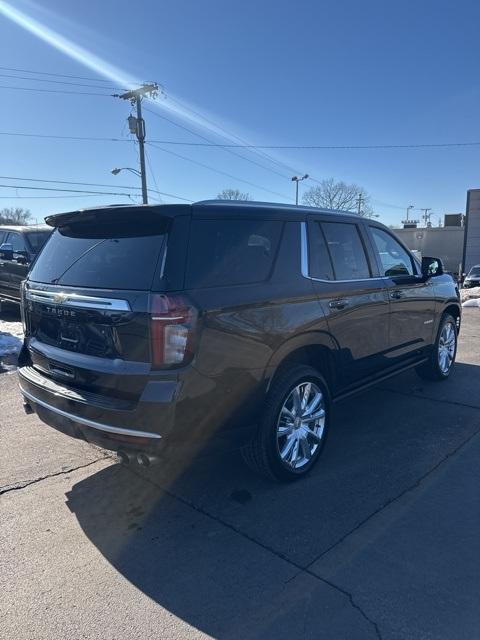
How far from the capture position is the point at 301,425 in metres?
3.55

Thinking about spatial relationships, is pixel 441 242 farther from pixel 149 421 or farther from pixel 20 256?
pixel 149 421

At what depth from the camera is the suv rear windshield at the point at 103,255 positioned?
277cm

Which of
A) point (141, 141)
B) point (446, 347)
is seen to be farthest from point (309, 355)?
point (141, 141)

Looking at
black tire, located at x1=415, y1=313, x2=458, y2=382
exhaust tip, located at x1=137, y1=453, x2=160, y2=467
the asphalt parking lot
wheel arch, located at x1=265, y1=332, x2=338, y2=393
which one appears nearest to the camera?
the asphalt parking lot

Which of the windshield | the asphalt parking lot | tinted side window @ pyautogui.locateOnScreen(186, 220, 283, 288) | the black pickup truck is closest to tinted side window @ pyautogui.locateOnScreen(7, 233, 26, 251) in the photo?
the black pickup truck

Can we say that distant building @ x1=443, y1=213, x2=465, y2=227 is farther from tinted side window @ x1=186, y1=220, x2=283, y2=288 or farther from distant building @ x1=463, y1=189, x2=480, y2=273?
tinted side window @ x1=186, y1=220, x2=283, y2=288

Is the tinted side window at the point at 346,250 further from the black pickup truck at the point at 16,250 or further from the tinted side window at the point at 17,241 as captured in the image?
the tinted side window at the point at 17,241

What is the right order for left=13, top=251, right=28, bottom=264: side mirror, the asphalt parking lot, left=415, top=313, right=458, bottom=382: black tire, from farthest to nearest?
left=13, top=251, right=28, bottom=264: side mirror → left=415, top=313, right=458, bottom=382: black tire → the asphalt parking lot

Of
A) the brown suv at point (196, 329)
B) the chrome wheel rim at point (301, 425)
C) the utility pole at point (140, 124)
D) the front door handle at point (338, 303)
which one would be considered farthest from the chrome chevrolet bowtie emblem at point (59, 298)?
the utility pole at point (140, 124)

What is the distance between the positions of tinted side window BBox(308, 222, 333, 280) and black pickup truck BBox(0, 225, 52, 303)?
6.86 m

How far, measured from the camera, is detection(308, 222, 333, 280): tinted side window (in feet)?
12.0

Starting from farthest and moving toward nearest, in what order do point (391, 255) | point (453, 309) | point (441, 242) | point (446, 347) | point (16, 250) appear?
1. point (441, 242)
2. point (16, 250)
3. point (453, 309)
4. point (446, 347)
5. point (391, 255)

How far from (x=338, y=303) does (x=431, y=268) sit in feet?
7.08

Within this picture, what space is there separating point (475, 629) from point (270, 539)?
3.71 feet
